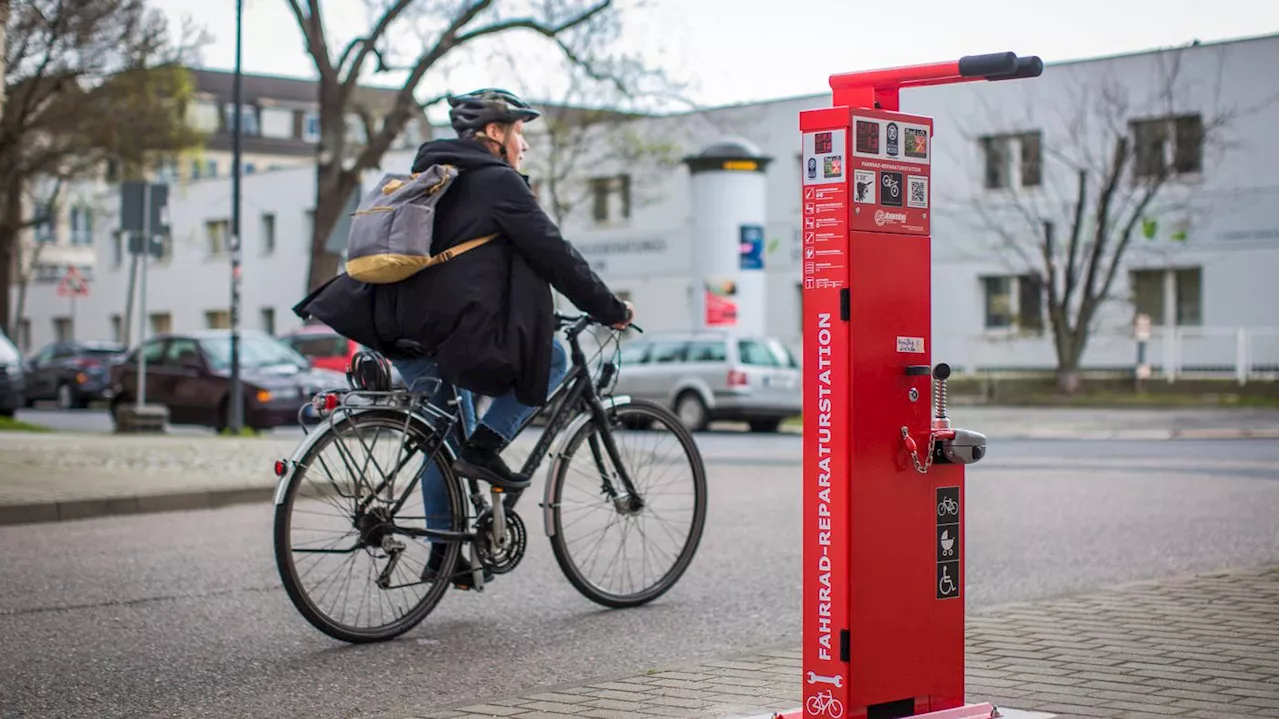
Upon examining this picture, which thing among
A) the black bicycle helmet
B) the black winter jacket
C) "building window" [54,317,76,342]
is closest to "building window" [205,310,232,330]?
"building window" [54,317,76,342]

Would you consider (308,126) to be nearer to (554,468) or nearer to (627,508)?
(627,508)

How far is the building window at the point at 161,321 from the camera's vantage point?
2400 inches

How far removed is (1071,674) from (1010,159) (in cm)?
3354

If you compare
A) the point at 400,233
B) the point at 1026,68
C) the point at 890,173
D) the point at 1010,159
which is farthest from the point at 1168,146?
the point at 890,173

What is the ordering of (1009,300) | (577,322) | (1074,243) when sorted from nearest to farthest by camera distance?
(577,322)
(1074,243)
(1009,300)

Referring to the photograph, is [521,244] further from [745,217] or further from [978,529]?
[745,217]

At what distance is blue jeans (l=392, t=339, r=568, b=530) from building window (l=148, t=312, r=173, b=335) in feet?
187

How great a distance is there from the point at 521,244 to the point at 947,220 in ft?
110

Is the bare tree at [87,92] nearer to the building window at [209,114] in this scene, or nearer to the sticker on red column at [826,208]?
the sticker on red column at [826,208]

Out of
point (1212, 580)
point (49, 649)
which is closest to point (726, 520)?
point (1212, 580)

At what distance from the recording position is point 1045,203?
119 ft

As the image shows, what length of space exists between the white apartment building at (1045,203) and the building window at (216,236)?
18470mm

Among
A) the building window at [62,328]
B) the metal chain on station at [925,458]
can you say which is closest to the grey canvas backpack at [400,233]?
the metal chain on station at [925,458]

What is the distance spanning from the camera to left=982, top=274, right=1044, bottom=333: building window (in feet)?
120
